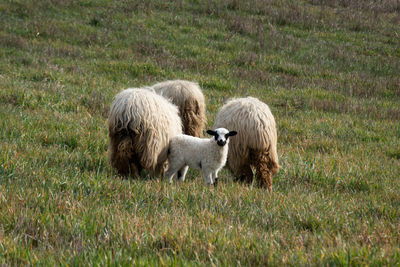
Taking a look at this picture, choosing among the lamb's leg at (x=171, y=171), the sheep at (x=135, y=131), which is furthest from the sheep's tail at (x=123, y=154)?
the lamb's leg at (x=171, y=171)

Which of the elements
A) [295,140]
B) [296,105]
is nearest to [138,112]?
[295,140]

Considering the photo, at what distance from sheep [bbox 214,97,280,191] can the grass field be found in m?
0.40

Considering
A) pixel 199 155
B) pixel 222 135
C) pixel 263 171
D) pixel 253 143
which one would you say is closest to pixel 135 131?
pixel 199 155

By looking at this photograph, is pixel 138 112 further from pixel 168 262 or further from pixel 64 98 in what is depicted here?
pixel 64 98

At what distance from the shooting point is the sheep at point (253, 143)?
6.52 m

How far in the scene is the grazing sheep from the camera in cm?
793

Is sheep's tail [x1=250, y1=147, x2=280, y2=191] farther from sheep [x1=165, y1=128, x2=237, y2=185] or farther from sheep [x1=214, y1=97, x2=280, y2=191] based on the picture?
sheep [x1=165, y1=128, x2=237, y2=185]

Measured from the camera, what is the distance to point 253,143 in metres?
6.51

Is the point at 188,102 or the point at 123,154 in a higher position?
the point at 188,102

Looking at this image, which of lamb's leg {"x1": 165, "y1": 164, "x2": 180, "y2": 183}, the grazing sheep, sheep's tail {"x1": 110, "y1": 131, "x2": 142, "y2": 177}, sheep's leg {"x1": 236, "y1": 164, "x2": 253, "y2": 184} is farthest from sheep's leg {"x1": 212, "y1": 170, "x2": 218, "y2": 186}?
the grazing sheep

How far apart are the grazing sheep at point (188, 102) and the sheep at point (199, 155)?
1210 millimetres

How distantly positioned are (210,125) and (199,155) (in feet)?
11.4

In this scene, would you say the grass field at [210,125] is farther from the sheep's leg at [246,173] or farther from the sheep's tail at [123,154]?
the sheep's leg at [246,173]

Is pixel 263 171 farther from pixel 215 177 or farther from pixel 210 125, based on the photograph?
pixel 210 125
